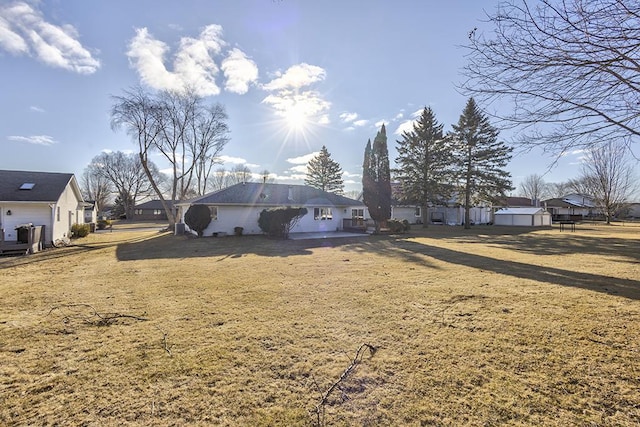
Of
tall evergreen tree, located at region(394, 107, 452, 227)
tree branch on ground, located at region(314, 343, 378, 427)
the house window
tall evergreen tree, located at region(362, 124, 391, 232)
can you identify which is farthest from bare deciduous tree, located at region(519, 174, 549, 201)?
tree branch on ground, located at region(314, 343, 378, 427)

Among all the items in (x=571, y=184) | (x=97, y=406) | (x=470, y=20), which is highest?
(x=571, y=184)

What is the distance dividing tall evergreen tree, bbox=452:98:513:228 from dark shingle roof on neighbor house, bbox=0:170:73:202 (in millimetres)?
31049

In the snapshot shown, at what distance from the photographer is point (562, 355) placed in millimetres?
3367

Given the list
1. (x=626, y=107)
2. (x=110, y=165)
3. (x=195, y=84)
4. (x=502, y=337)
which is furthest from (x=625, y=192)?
(x=110, y=165)

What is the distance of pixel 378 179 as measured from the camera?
887 inches

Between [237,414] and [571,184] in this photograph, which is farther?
[571,184]

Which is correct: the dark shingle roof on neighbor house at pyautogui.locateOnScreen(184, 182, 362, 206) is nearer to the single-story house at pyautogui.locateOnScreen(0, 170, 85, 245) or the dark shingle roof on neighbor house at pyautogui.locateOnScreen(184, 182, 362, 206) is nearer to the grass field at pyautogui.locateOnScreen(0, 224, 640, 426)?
the single-story house at pyautogui.locateOnScreen(0, 170, 85, 245)

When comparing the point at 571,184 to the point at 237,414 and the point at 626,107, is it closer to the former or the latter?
the point at 626,107

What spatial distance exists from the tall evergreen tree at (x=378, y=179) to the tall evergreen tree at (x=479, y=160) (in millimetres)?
9800

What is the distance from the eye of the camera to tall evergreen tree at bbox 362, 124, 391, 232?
21.9 m

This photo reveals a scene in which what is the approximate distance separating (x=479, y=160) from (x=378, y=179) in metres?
12.1

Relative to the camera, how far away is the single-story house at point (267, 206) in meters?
19.0

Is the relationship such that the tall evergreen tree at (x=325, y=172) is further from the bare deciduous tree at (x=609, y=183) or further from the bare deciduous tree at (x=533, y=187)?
the bare deciduous tree at (x=533, y=187)

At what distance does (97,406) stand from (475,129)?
104ft
